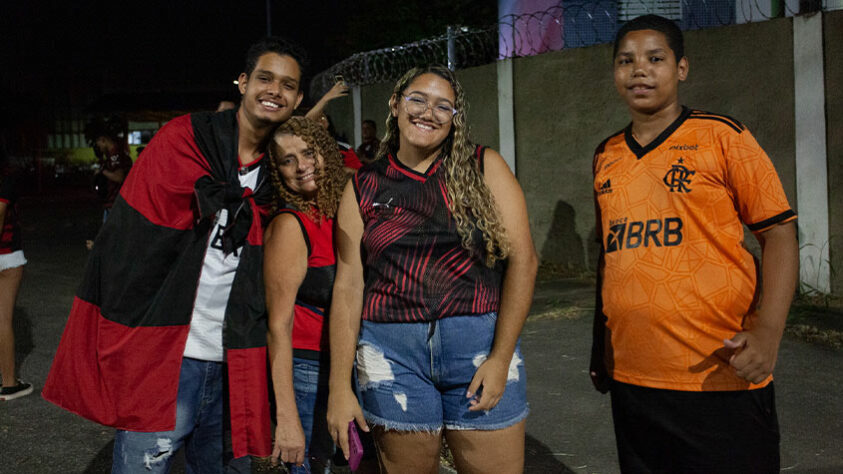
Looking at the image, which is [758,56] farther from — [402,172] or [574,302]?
[402,172]

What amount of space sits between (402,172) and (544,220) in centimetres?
705

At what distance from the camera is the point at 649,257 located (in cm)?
232

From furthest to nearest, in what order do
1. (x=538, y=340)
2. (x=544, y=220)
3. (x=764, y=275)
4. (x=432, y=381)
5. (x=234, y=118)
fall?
(x=544, y=220) → (x=538, y=340) → (x=234, y=118) → (x=432, y=381) → (x=764, y=275)

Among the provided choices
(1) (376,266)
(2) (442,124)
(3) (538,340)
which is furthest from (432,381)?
(3) (538,340)

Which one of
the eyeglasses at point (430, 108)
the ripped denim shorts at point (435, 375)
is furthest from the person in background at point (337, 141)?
the ripped denim shorts at point (435, 375)

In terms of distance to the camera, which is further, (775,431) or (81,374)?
(81,374)

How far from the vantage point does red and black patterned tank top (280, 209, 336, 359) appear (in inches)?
107

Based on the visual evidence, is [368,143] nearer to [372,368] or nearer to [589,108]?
[589,108]

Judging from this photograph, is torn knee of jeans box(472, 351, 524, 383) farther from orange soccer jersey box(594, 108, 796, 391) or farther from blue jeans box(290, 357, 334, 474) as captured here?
blue jeans box(290, 357, 334, 474)

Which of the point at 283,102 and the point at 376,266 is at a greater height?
the point at 283,102

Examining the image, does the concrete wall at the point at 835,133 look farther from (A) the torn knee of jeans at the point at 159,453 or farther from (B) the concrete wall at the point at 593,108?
(A) the torn knee of jeans at the point at 159,453

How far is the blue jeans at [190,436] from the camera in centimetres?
250

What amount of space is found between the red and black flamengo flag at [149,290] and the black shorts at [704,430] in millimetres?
1329

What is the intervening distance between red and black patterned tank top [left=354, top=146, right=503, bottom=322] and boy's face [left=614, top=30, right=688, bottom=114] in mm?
528
